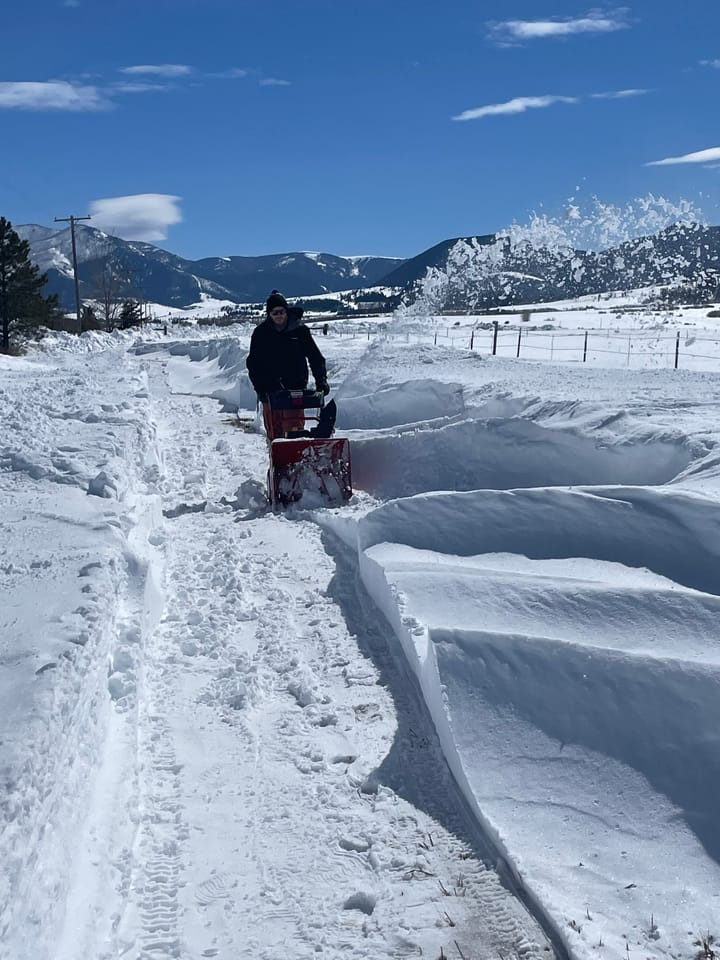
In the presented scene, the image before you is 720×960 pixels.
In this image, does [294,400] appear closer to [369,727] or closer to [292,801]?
[369,727]

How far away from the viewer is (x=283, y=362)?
1080cm

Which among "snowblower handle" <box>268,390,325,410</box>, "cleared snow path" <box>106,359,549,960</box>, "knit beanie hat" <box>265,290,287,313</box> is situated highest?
"knit beanie hat" <box>265,290,287,313</box>

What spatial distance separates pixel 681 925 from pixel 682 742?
962mm

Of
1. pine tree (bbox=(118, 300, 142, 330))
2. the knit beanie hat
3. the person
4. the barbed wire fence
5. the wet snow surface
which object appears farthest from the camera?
pine tree (bbox=(118, 300, 142, 330))

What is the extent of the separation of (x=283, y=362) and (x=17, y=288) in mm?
36480

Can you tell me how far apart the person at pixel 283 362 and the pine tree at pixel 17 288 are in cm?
3437

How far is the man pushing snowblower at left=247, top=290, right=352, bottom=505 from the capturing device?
10.0 metres

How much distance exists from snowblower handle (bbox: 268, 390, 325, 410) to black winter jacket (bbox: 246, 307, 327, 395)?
15 centimetres

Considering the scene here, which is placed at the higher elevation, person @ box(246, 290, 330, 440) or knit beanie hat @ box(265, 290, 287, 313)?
knit beanie hat @ box(265, 290, 287, 313)

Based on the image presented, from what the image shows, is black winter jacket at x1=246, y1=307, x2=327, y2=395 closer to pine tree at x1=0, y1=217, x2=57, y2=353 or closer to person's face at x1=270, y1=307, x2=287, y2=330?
person's face at x1=270, y1=307, x2=287, y2=330

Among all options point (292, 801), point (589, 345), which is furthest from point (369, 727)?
point (589, 345)

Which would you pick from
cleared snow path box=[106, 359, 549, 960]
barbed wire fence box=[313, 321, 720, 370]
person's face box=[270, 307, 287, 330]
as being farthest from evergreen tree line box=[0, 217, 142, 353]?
cleared snow path box=[106, 359, 549, 960]

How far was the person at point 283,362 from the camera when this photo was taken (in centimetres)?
1058

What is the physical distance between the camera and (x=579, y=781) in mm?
4129
